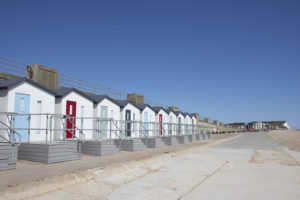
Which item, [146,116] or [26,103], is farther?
[146,116]

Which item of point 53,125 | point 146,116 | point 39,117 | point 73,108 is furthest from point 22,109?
point 146,116

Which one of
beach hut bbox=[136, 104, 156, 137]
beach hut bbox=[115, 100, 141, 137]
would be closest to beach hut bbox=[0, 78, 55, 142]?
beach hut bbox=[115, 100, 141, 137]

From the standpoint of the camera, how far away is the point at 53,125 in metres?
14.6

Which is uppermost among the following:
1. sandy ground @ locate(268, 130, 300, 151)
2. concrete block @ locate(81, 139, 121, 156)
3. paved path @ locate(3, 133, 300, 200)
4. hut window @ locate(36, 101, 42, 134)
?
hut window @ locate(36, 101, 42, 134)

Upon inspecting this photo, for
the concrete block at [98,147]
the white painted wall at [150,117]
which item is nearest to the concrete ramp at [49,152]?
the concrete block at [98,147]

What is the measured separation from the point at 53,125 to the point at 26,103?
226 cm

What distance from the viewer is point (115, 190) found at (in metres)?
6.86

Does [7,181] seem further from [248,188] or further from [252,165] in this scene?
[252,165]

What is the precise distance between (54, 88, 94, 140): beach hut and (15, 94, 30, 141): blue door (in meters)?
2.04

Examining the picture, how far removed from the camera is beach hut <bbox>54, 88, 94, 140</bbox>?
14.9m

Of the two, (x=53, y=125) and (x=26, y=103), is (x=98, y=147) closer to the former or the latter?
(x=53, y=125)

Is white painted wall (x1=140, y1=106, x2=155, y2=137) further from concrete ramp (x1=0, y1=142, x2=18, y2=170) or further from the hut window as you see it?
concrete ramp (x1=0, y1=142, x2=18, y2=170)

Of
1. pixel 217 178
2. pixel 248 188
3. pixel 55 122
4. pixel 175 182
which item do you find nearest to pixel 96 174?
pixel 175 182

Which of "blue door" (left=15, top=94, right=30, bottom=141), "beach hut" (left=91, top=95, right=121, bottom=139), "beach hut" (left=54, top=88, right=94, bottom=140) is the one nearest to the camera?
"blue door" (left=15, top=94, right=30, bottom=141)
